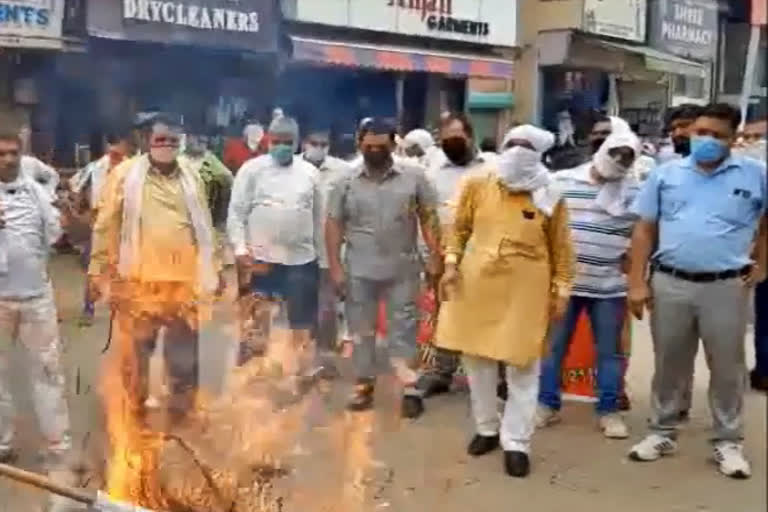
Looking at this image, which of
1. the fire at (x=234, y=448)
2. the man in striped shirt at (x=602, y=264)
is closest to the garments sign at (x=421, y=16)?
the man in striped shirt at (x=602, y=264)

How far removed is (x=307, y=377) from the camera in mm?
6176

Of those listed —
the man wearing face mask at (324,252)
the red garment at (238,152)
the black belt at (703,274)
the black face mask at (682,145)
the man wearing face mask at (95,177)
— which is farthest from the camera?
the man wearing face mask at (324,252)

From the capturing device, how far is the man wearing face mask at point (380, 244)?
Answer: 5.47 metres

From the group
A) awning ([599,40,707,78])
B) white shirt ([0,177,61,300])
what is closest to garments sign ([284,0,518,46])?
awning ([599,40,707,78])

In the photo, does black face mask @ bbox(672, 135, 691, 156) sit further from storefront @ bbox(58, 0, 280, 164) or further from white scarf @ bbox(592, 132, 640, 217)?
storefront @ bbox(58, 0, 280, 164)

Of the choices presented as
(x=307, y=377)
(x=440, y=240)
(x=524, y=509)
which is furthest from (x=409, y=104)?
(x=524, y=509)

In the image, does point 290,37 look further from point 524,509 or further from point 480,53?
point 524,509

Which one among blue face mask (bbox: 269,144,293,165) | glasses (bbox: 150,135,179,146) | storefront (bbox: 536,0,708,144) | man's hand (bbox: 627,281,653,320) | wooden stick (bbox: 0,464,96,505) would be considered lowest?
wooden stick (bbox: 0,464,96,505)

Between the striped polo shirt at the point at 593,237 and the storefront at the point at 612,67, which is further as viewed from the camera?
the striped polo shirt at the point at 593,237

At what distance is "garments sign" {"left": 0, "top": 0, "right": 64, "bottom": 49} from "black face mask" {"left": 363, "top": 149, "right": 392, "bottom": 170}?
139 centimetres

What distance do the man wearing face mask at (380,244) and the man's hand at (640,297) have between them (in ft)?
3.63

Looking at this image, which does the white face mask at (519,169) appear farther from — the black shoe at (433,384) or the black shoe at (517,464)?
the black shoe at (433,384)

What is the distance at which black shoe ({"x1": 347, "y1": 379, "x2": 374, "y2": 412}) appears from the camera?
5.64m

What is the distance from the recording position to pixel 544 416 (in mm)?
5391
